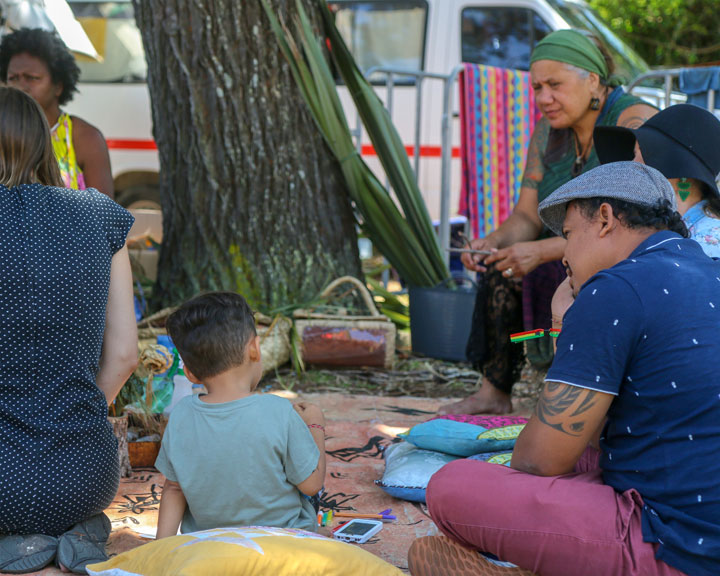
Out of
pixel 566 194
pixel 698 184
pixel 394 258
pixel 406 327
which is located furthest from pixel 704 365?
pixel 406 327

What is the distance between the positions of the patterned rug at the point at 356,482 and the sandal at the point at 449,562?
18 centimetres

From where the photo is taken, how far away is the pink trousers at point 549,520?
170 centimetres

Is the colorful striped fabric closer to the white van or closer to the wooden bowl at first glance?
the white van

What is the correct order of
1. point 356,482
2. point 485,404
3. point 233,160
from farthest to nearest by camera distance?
point 233,160, point 485,404, point 356,482

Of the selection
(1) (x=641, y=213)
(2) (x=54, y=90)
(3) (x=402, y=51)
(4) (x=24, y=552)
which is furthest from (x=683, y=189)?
(3) (x=402, y=51)

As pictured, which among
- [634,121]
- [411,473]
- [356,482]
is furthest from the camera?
[634,121]

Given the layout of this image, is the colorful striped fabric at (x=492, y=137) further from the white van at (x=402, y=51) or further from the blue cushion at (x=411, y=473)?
the blue cushion at (x=411, y=473)

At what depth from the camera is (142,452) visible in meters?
2.82

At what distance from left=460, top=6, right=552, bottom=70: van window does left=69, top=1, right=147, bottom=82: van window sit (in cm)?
272

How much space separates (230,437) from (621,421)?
88 cm

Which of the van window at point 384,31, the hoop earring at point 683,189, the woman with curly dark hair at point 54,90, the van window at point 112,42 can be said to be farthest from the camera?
the van window at point 112,42

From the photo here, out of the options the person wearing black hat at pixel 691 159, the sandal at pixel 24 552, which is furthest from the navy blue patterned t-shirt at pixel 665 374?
the sandal at pixel 24 552

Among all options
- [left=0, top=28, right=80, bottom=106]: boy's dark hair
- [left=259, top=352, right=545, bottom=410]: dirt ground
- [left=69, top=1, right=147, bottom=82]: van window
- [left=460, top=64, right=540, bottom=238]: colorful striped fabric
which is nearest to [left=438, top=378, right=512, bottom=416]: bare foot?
[left=259, top=352, right=545, bottom=410]: dirt ground

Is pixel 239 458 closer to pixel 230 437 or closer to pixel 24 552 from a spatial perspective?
pixel 230 437
